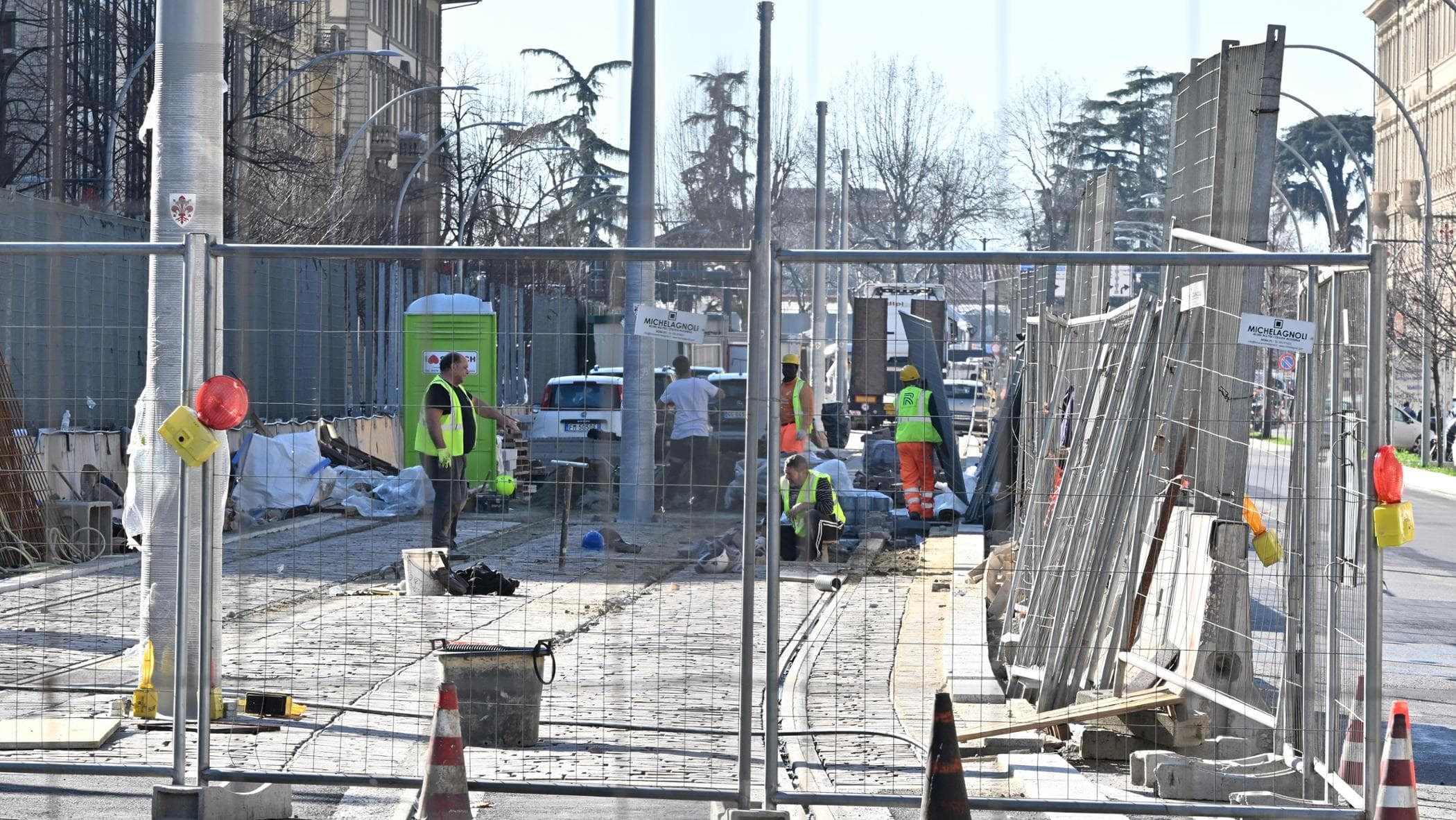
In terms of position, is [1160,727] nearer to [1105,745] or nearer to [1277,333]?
[1105,745]

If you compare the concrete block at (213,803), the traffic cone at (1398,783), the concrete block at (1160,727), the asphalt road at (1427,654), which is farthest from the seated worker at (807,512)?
the traffic cone at (1398,783)

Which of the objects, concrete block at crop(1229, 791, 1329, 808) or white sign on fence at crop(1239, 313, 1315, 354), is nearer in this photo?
white sign on fence at crop(1239, 313, 1315, 354)

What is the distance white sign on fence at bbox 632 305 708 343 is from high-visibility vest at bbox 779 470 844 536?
25.1ft

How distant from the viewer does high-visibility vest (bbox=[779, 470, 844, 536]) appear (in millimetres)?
13914

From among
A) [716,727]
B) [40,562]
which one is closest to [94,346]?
[40,562]

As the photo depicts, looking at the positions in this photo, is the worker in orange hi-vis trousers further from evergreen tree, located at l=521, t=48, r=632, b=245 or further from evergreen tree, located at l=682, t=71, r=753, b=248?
evergreen tree, located at l=682, t=71, r=753, b=248

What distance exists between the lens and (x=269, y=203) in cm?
3394

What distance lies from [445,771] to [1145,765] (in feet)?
9.97

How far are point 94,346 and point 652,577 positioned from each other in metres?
8.65

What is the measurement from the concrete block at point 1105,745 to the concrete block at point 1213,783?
35.4 inches

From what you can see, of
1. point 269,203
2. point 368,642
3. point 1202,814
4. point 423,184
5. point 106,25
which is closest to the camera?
point 1202,814

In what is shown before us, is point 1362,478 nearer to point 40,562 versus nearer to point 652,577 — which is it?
point 652,577

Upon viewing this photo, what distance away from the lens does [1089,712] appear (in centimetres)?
743

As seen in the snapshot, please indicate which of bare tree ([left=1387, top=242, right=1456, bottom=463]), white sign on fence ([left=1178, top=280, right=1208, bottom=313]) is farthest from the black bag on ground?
bare tree ([left=1387, top=242, right=1456, bottom=463])
